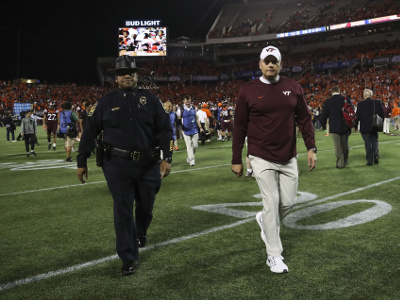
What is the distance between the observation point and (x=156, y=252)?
14.3 ft

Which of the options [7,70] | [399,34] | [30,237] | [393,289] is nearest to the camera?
[393,289]

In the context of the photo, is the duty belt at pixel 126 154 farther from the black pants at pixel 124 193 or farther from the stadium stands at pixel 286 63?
the stadium stands at pixel 286 63

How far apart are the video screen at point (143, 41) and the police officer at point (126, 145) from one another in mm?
53333

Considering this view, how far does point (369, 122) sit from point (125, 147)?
8.28 m

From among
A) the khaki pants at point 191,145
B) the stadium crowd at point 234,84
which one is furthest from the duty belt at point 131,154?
the stadium crowd at point 234,84

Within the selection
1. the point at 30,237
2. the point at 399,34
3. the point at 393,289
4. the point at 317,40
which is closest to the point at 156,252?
the point at 30,237

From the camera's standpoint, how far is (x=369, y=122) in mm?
10383

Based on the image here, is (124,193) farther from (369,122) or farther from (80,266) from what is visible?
(369,122)

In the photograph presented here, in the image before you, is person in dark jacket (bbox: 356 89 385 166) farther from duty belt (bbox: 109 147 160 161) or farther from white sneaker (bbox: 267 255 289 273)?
duty belt (bbox: 109 147 160 161)

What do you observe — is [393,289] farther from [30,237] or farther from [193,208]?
[30,237]

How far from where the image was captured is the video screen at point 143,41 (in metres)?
55.6

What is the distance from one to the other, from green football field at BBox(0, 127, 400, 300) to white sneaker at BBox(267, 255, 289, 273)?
0.06 metres

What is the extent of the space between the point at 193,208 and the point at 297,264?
2654mm

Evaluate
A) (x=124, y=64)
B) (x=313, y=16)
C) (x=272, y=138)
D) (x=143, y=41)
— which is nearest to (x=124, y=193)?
(x=124, y=64)
